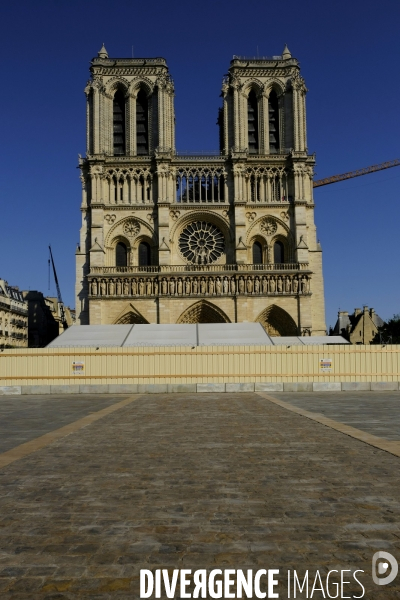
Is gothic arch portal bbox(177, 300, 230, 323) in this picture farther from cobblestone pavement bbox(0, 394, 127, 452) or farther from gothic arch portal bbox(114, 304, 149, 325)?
cobblestone pavement bbox(0, 394, 127, 452)

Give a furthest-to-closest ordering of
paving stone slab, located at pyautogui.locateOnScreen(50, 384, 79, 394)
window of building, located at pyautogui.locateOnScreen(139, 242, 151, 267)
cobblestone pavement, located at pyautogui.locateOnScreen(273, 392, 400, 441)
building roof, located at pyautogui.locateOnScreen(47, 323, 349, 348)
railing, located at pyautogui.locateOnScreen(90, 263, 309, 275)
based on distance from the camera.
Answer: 1. window of building, located at pyautogui.locateOnScreen(139, 242, 151, 267)
2. railing, located at pyautogui.locateOnScreen(90, 263, 309, 275)
3. building roof, located at pyautogui.locateOnScreen(47, 323, 349, 348)
4. paving stone slab, located at pyautogui.locateOnScreen(50, 384, 79, 394)
5. cobblestone pavement, located at pyautogui.locateOnScreen(273, 392, 400, 441)

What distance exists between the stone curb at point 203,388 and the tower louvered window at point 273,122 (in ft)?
101

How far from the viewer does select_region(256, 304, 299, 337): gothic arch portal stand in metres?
44.2

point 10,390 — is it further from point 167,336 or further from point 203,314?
point 203,314

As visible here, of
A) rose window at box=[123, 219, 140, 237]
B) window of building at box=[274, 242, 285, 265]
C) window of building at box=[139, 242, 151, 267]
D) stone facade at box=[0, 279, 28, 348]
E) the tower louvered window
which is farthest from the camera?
stone facade at box=[0, 279, 28, 348]

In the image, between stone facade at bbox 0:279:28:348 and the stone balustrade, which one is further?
stone facade at bbox 0:279:28:348

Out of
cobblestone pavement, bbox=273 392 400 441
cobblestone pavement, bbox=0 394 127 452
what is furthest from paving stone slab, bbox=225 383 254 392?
cobblestone pavement, bbox=0 394 127 452

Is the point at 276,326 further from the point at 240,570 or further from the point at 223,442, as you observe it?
the point at 240,570

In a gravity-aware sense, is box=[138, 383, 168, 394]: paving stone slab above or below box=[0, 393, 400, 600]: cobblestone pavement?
Result: above

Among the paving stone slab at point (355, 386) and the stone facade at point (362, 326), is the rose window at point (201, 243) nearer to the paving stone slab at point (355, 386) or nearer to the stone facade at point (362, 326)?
the stone facade at point (362, 326)

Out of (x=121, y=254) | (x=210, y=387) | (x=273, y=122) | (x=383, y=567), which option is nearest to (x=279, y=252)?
(x=273, y=122)

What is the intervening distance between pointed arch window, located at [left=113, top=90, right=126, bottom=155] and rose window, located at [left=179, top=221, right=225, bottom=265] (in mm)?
8522

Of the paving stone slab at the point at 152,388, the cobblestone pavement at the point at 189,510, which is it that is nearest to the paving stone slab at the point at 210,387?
the paving stone slab at the point at 152,388

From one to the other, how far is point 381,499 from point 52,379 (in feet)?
57.9
